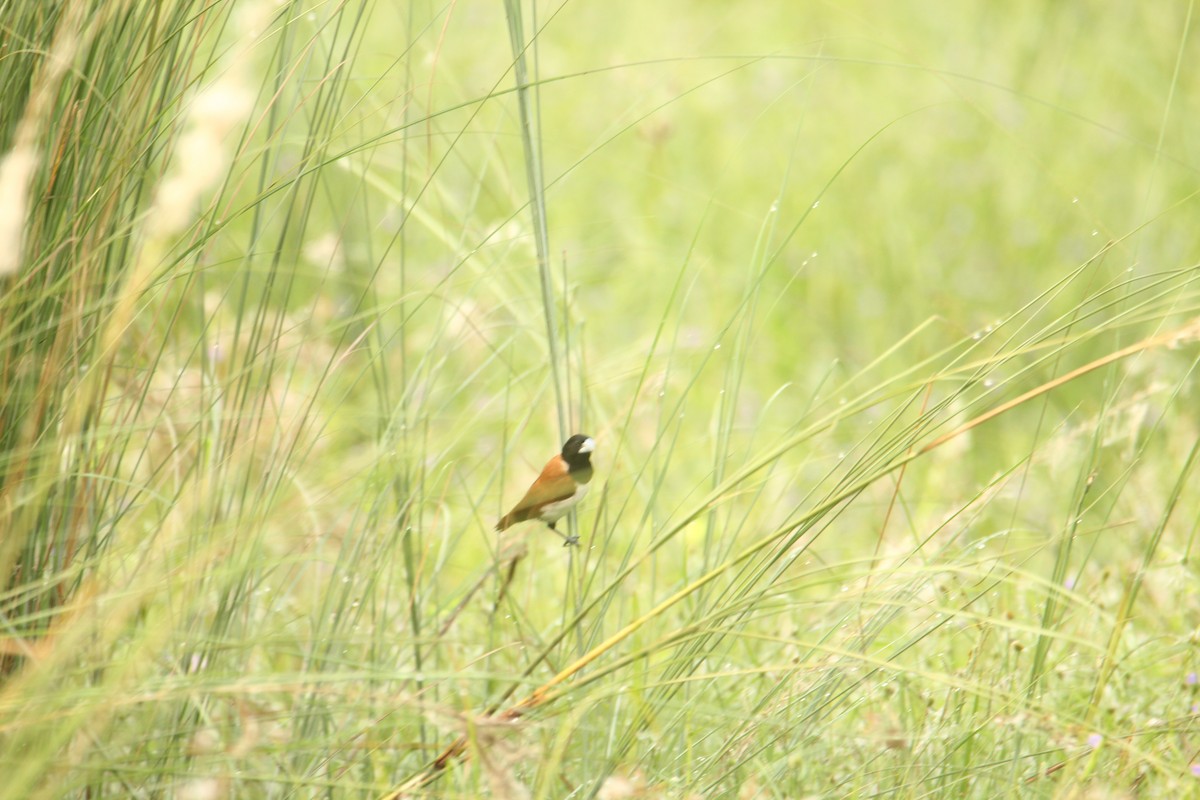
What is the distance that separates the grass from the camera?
1.30m

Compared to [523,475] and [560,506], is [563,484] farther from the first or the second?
[523,475]

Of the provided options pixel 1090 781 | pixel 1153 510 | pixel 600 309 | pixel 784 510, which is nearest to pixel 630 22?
pixel 600 309

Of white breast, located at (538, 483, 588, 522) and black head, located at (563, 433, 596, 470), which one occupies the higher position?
black head, located at (563, 433, 596, 470)

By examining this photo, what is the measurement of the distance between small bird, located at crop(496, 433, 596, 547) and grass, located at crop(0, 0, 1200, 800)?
71 mm

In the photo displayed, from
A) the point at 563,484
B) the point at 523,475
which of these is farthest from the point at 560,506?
the point at 523,475

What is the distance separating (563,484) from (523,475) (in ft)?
6.32

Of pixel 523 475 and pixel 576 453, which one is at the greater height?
pixel 576 453

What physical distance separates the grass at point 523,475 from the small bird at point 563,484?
0.07 metres

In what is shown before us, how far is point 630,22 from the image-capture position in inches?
251

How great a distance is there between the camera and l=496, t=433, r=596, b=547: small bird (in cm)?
162

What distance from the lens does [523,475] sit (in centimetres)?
355

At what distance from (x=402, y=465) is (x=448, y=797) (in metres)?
0.67

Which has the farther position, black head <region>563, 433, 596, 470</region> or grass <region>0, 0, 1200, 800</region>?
black head <region>563, 433, 596, 470</region>

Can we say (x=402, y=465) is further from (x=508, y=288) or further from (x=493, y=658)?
(x=508, y=288)
